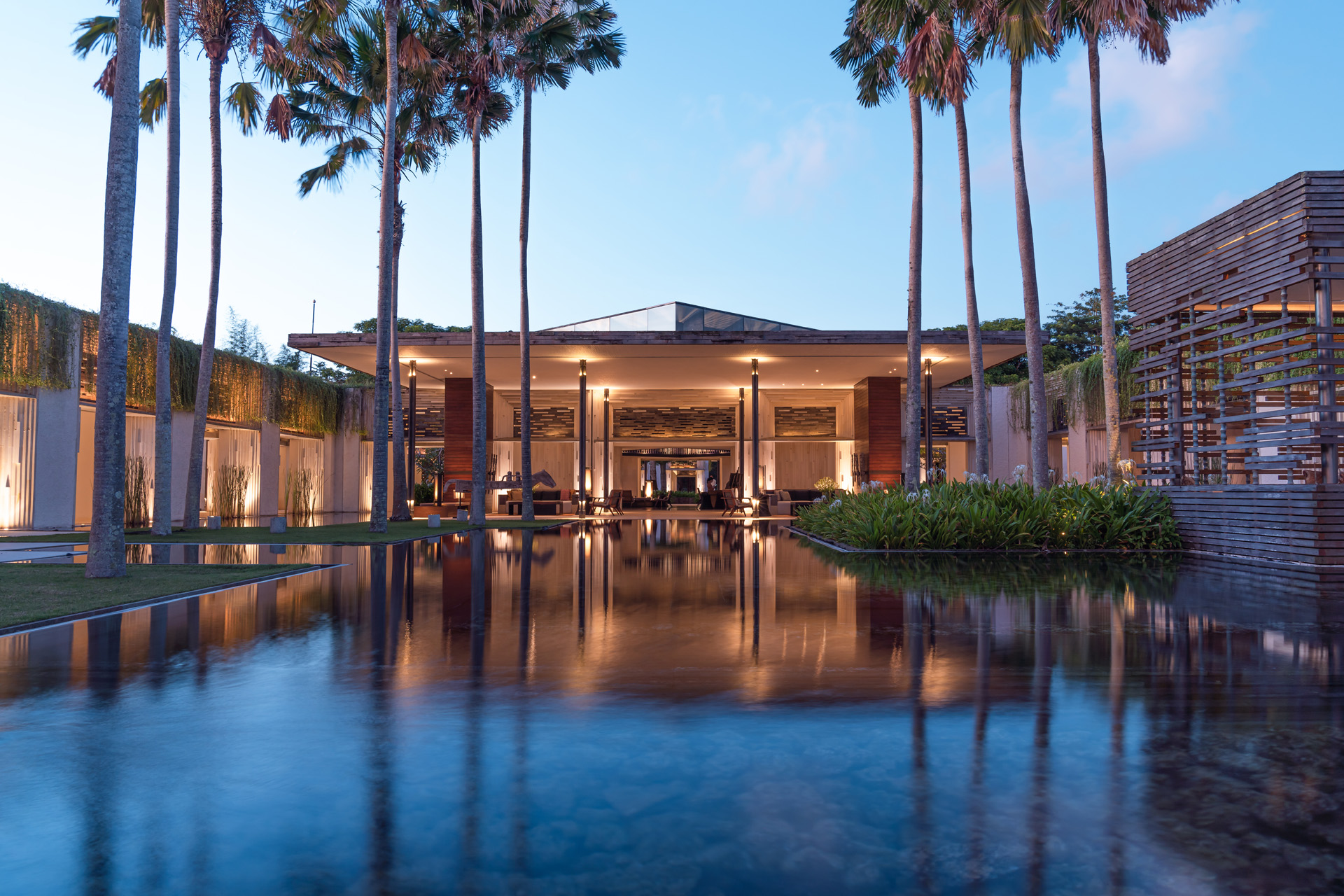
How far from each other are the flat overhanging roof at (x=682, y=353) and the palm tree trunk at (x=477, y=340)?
2592mm

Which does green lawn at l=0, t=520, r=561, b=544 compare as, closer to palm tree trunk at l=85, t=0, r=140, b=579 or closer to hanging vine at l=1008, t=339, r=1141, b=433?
palm tree trunk at l=85, t=0, r=140, b=579

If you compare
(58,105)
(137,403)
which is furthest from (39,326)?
(58,105)

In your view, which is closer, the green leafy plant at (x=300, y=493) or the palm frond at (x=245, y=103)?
the palm frond at (x=245, y=103)

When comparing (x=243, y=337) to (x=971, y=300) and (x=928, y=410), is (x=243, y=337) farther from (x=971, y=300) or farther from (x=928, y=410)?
(x=971, y=300)

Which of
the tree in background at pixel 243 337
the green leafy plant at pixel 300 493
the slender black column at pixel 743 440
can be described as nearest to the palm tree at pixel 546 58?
the slender black column at pixel 743 440

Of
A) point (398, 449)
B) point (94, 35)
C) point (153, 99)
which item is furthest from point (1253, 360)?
point (94, 35)

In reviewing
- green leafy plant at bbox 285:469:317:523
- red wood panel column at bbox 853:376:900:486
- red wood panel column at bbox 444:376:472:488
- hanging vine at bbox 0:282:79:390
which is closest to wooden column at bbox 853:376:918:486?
red wood panel column at bbox 853:376:900:486

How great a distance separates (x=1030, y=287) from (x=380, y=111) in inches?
579

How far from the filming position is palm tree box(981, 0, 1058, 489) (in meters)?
13.9

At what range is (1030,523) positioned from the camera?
1215 centimetres

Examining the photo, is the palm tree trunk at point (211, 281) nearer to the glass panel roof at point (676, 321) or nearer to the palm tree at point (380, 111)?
the palm tree at point (380, 111)

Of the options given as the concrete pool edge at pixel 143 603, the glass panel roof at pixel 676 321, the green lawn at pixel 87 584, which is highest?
the glass panel roof at pixel 676 321

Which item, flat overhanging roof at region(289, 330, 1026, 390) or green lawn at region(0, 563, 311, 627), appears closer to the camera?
green lawn at region(0, 563, 311, 627)

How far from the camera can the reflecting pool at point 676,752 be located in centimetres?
228
